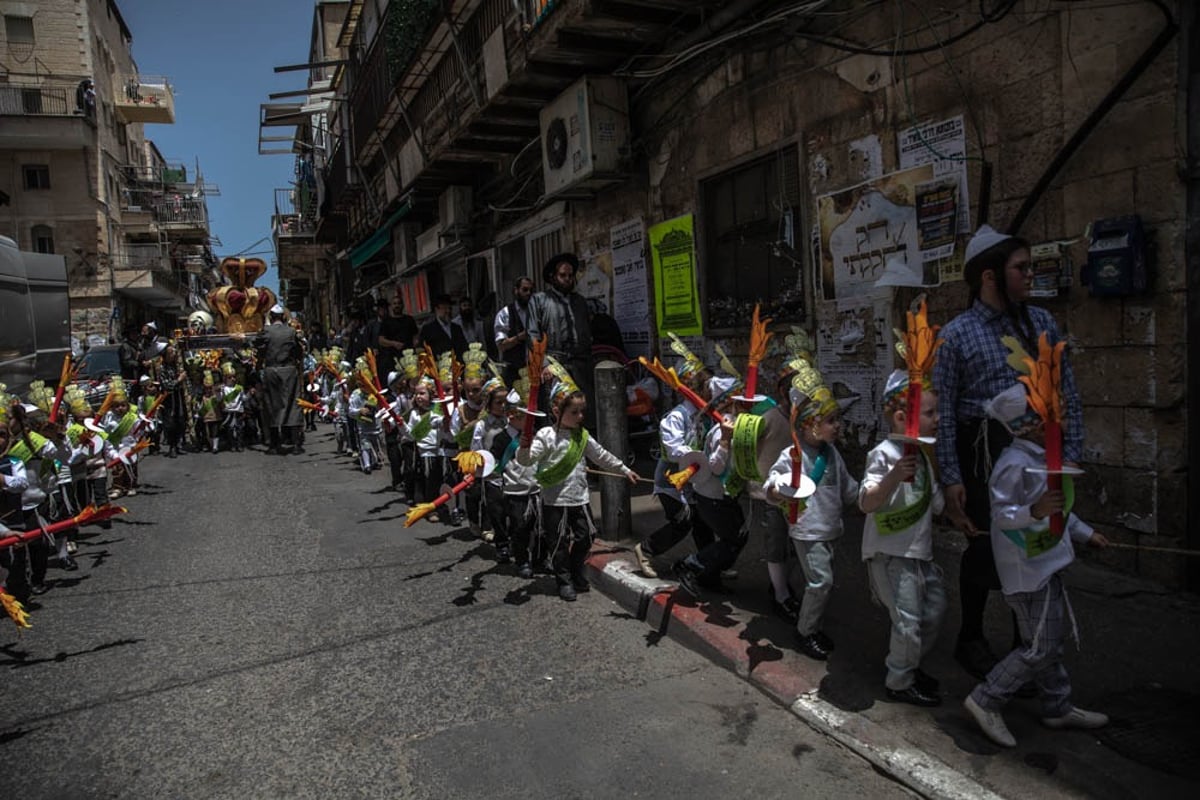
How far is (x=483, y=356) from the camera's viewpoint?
6586mm

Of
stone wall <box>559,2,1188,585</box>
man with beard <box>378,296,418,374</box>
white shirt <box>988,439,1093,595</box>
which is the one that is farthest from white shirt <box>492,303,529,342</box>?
white shirt <box>988,439,1093,595</box>

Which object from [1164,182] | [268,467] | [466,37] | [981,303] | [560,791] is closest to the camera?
[560,791]

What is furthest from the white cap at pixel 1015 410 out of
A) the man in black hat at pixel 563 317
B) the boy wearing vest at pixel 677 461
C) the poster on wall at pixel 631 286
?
the poster on wall at pixel 631 286

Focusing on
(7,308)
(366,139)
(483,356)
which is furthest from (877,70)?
(366,139)

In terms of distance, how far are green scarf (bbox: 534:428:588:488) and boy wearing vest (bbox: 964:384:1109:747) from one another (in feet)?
8.71

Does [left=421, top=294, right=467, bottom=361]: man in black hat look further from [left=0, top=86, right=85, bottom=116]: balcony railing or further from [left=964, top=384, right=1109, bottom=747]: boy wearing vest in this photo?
[left=0, top=86, right=85, bottom=116]: balcony railing

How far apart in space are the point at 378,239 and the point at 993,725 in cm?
1751

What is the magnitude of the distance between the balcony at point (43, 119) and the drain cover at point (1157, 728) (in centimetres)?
4104

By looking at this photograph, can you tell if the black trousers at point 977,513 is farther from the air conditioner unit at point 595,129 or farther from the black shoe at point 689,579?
the air conditioner unit at point 595,129

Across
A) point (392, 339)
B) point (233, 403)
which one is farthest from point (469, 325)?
point (233, 403)

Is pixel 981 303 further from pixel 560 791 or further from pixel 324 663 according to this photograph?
pixel 324 663

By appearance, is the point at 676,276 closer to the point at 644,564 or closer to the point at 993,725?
the point at 644,564

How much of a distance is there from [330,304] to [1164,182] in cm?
3550

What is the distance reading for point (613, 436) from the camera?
6.17m
